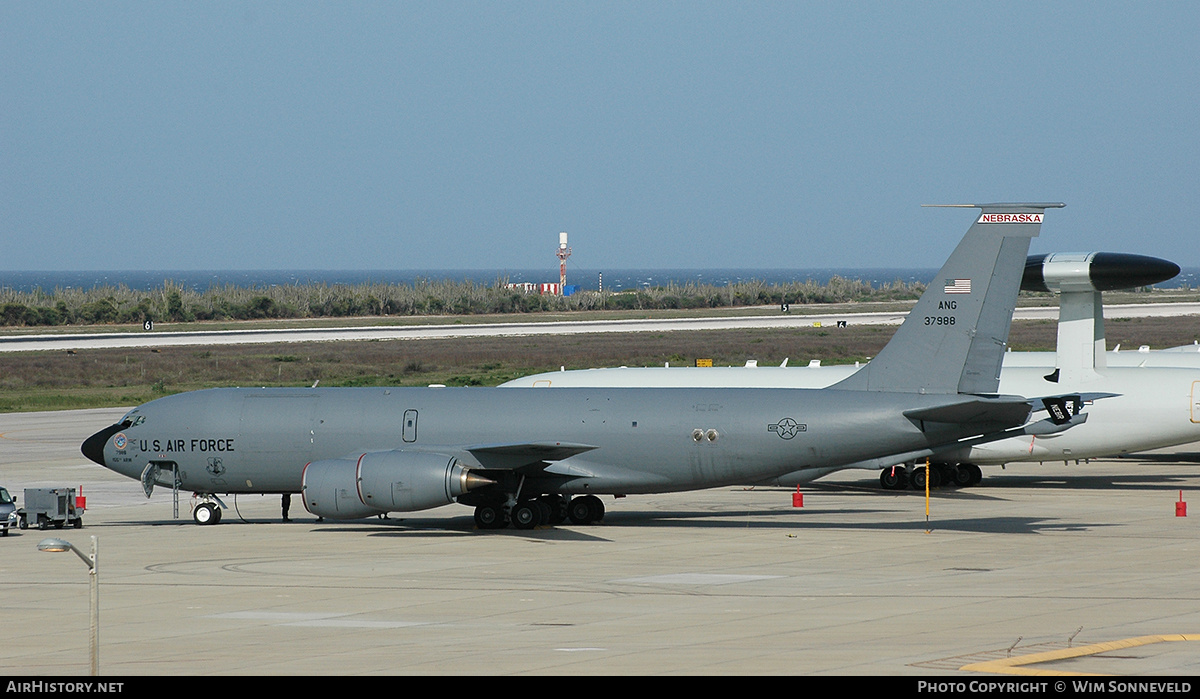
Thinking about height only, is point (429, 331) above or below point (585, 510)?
above

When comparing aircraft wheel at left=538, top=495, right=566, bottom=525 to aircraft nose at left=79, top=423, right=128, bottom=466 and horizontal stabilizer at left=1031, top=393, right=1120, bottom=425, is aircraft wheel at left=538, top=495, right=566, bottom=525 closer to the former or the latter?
aircraft nose at left=79, top=423, right=128, bottom=466

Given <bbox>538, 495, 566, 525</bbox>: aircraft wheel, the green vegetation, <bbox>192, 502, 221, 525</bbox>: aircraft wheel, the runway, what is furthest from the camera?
the green vegetation

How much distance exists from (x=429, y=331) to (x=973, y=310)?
101001 millimetres

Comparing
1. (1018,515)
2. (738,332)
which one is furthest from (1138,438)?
(738,332)

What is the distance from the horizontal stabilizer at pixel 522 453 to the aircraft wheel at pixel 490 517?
1.59 meters

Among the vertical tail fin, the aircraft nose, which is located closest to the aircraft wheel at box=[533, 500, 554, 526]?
the vertical tail fin

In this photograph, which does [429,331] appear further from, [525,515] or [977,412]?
[977,412]

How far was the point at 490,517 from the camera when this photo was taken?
104 feet

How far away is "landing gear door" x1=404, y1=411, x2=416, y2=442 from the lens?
3186cm

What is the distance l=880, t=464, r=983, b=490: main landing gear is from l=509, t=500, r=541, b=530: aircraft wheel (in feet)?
45.6

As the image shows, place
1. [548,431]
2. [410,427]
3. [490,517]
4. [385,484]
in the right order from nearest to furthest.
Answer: [385,484] < [548,431] < [490,517] < [410,427]

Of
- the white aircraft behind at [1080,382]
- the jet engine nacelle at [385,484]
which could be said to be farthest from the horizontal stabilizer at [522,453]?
the white aircraft behind at [1080,382]

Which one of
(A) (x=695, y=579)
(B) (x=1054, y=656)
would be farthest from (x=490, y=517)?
(B) (x=1054, y=656)

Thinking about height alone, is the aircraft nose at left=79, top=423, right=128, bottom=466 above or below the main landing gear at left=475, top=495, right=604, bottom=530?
above
